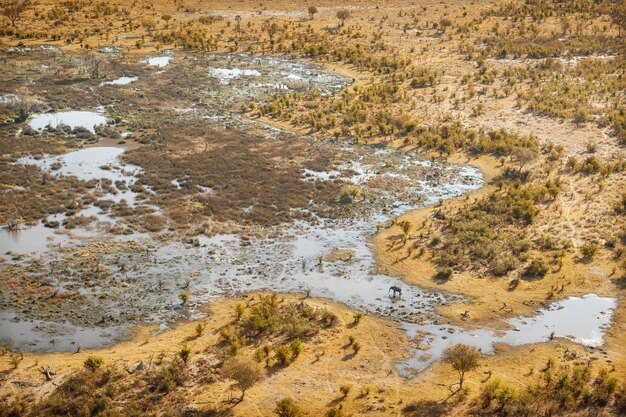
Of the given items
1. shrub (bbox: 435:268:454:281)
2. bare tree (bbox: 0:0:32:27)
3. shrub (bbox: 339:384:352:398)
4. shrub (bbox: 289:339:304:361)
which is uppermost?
bare tree (bbox: 0:0:32:27)

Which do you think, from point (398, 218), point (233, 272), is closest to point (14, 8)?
point (233, 272)

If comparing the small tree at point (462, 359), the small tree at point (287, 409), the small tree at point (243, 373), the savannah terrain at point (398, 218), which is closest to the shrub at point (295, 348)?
the savannah terrain at point (398, 218)

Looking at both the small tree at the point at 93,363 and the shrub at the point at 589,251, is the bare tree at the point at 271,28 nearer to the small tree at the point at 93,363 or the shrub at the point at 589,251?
the shrub at the point at 589,251

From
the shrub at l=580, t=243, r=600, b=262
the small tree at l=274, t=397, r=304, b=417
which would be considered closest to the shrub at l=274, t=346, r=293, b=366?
the small tree at l=274, t=397, r=304, b=417

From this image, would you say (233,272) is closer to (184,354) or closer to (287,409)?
(184,354)

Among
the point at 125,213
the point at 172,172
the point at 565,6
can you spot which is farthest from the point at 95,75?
the point at 565,6

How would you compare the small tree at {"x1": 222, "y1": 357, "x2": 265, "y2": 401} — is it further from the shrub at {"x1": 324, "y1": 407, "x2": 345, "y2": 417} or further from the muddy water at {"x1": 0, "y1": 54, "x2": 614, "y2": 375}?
the muddy water at {"x1": 0, "y1": 54, "x2": 614, "y2": 375}

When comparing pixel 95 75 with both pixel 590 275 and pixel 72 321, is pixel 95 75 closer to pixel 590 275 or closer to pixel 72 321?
pixel 72 321
